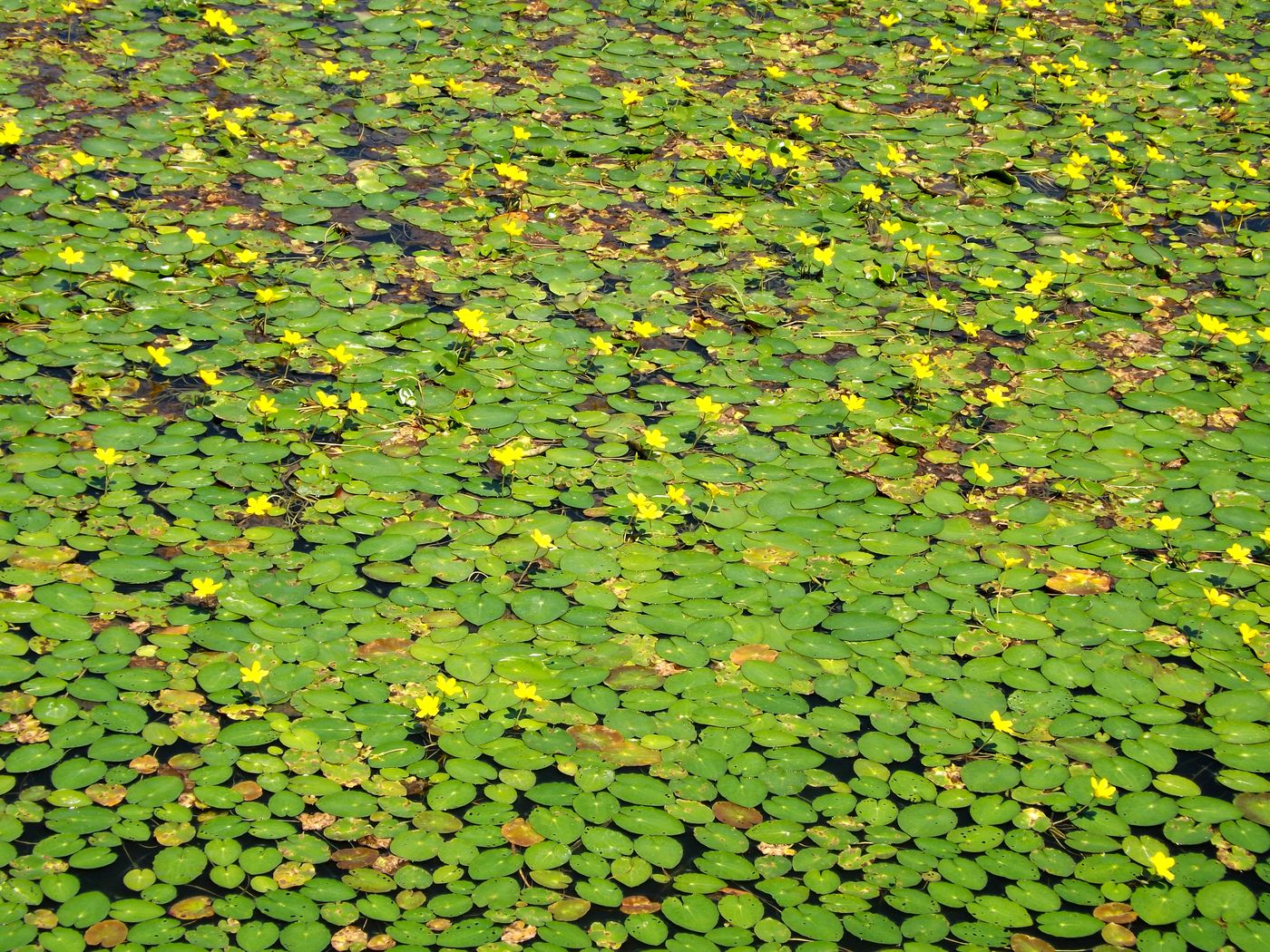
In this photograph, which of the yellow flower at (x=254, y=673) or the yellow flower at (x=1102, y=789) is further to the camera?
the yellow flower at (x=254, y=673)

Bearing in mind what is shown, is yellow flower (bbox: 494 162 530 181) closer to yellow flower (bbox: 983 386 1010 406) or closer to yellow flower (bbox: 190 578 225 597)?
yellow flower (bbox: 983 386 1010 406)

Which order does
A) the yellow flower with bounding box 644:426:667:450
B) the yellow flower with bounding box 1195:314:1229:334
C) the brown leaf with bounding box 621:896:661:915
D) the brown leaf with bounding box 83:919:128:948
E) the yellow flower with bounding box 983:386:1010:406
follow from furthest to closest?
1. the yellow flower with bounding box 1195:314:1229:334
2. the yellow flower with bounding box 983:386:1010:406
3. the yellow flower with bounding box 644:426:667:450
4. the brown leaf with bounding box 621:896:661:915
5. the brown leaf with bounding box 83:919:128:948

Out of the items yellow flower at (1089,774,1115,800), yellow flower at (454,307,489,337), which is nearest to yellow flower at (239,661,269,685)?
yellow flower at (454,307,489,337)

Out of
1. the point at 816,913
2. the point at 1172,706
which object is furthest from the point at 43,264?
the point at 1172,706

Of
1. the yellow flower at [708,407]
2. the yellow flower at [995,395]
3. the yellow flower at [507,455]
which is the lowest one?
the yellow flower at [507,455]

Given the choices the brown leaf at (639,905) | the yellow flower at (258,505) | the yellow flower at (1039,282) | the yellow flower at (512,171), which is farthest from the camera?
the yellow flower at (512,171)

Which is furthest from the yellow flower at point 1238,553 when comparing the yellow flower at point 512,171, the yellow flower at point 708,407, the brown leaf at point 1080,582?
the yellow flower at point 512,171

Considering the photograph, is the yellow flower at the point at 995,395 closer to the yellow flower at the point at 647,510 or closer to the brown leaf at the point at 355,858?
the yellow flower at the point at 647,510

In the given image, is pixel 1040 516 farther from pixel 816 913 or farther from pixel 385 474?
pixel 385 474
